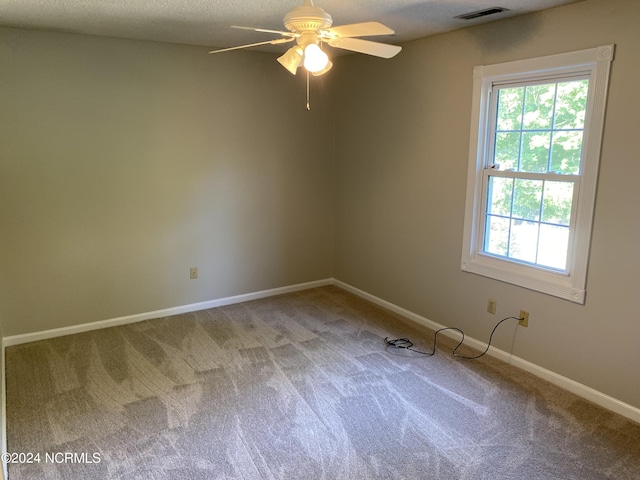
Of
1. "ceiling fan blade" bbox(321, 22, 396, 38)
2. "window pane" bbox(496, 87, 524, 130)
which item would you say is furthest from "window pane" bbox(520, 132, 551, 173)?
"ceiling fan blade" bbox(321, 22, 396, 38)

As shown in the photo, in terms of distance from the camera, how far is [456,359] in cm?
329

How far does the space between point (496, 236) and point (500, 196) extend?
297mm

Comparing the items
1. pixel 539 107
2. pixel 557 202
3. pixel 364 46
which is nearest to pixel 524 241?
pixel 557 202

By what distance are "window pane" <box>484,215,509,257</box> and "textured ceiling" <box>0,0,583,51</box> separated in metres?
1.37

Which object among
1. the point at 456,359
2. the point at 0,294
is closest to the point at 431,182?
the point at 456,359

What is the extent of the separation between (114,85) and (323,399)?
2.89m

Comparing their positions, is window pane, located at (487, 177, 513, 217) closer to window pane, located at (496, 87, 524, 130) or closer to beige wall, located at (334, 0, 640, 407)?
beige wall, located at (334, 0, 640, 407)

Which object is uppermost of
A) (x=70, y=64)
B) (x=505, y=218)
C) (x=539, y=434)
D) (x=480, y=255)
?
(x=70, y=64)

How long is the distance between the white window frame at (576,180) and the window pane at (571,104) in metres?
0.07

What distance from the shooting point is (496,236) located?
10.9 feet

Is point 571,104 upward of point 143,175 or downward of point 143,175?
upward

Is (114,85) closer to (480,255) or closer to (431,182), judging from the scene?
(431,182)

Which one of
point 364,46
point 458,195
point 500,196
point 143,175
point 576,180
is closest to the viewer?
point 364,46

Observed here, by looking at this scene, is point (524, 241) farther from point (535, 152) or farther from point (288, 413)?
point (288, 413)
